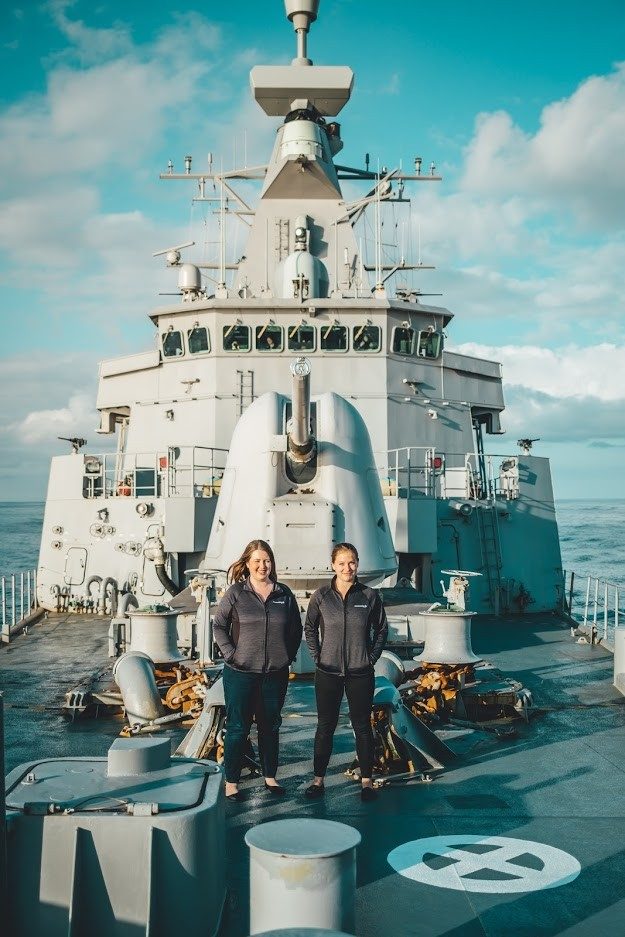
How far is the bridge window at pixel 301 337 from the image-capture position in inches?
595

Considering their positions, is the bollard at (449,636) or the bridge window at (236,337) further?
the bridge window at (236,337)

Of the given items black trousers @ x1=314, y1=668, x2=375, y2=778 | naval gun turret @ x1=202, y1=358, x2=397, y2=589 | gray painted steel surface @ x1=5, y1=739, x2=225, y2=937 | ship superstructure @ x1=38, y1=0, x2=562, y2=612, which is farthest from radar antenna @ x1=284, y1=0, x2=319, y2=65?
gray painted steel surface @ x1=5, y1=739, x2=225, y2=937

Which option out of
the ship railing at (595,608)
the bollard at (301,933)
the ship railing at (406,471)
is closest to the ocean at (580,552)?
the ship railing at (595,608)

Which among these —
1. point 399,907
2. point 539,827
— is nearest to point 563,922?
point 399,907

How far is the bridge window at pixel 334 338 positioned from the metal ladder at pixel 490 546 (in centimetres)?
351

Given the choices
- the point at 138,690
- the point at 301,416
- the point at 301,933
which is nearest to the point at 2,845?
the point at 301,933

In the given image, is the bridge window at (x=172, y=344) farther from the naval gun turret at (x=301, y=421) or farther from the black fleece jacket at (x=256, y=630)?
the black fleece jacket at (x=256, y=630)

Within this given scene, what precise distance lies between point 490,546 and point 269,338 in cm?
496

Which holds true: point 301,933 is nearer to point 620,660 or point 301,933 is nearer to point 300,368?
point 300,368

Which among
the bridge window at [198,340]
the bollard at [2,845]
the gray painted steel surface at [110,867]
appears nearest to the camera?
the bollard at [2,845]

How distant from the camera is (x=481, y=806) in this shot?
16.2 feet

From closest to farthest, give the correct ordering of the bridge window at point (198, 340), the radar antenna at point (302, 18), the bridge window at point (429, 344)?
the bridge window at point (198, 340)
the bridge window at point (429, 344)
the radar antenna at point (302, 18)

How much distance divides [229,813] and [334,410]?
4879 mm

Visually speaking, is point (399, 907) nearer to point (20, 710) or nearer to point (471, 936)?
point (471, 936)
